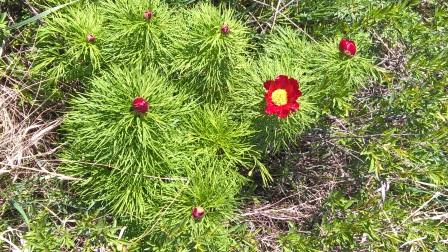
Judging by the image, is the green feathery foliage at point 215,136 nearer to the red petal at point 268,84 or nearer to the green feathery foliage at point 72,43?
the red petal at point 268,84

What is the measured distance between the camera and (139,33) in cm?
210

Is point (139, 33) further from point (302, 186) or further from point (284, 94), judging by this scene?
point (302, 186)

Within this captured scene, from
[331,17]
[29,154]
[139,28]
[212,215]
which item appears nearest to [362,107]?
[331,17]

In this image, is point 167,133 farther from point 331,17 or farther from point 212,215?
point 331,17

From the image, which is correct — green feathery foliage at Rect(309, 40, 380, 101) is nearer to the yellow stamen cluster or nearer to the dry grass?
the yellow stamen cluster

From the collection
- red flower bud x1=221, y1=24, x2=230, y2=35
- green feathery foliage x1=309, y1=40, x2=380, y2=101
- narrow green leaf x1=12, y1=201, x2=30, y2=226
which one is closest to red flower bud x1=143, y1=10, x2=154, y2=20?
red flower bud x1=221, y1=24, x2=230, y2=35

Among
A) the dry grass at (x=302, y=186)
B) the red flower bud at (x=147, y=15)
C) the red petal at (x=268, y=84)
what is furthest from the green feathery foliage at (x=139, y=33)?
the dry grass at (x=302, y=186)

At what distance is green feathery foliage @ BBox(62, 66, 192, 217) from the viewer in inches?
78.2

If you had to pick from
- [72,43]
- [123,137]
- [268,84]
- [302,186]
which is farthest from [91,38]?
[302,186]

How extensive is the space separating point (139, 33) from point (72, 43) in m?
0.29

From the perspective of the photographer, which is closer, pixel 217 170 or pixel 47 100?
pixel 217 170

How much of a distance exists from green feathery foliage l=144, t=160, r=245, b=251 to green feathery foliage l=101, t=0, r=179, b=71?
0.47 m

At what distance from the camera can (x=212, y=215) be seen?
2.11 metres

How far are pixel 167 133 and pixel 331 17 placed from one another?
104cm
